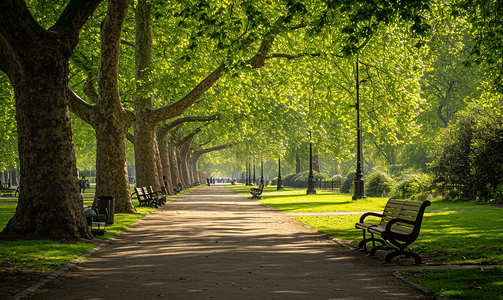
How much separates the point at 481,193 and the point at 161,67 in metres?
15.4

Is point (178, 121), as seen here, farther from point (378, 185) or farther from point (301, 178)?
point (301, 178)

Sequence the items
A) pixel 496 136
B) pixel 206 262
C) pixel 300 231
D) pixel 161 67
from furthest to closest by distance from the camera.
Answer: pixel 161 67 → pixel 496 136 → pixel 300 231 → pixel 206 262

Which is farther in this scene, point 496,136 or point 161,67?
point 161,67

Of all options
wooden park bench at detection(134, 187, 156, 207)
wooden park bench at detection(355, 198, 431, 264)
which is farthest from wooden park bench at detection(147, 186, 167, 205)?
wooden park bench at detection(355, 198, 431, 264)

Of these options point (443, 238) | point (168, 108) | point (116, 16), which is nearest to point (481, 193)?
point (443, 238)

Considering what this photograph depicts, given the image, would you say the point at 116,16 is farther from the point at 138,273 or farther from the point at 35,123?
the point at 138,273

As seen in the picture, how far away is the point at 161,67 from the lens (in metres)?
23.0

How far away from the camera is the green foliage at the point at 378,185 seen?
31156mm

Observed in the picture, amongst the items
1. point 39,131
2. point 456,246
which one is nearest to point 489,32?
point 456,246

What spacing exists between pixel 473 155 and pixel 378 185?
947cm

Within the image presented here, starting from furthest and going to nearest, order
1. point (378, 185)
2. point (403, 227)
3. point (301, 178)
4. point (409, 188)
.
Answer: point (301, 178)
point (378, 185)
point (409, 188)
point (403, 227)

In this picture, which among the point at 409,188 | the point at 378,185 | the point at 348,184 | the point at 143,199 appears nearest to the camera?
the point at 143,199

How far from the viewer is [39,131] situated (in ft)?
35.4

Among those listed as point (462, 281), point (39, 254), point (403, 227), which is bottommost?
point (462, 281)
